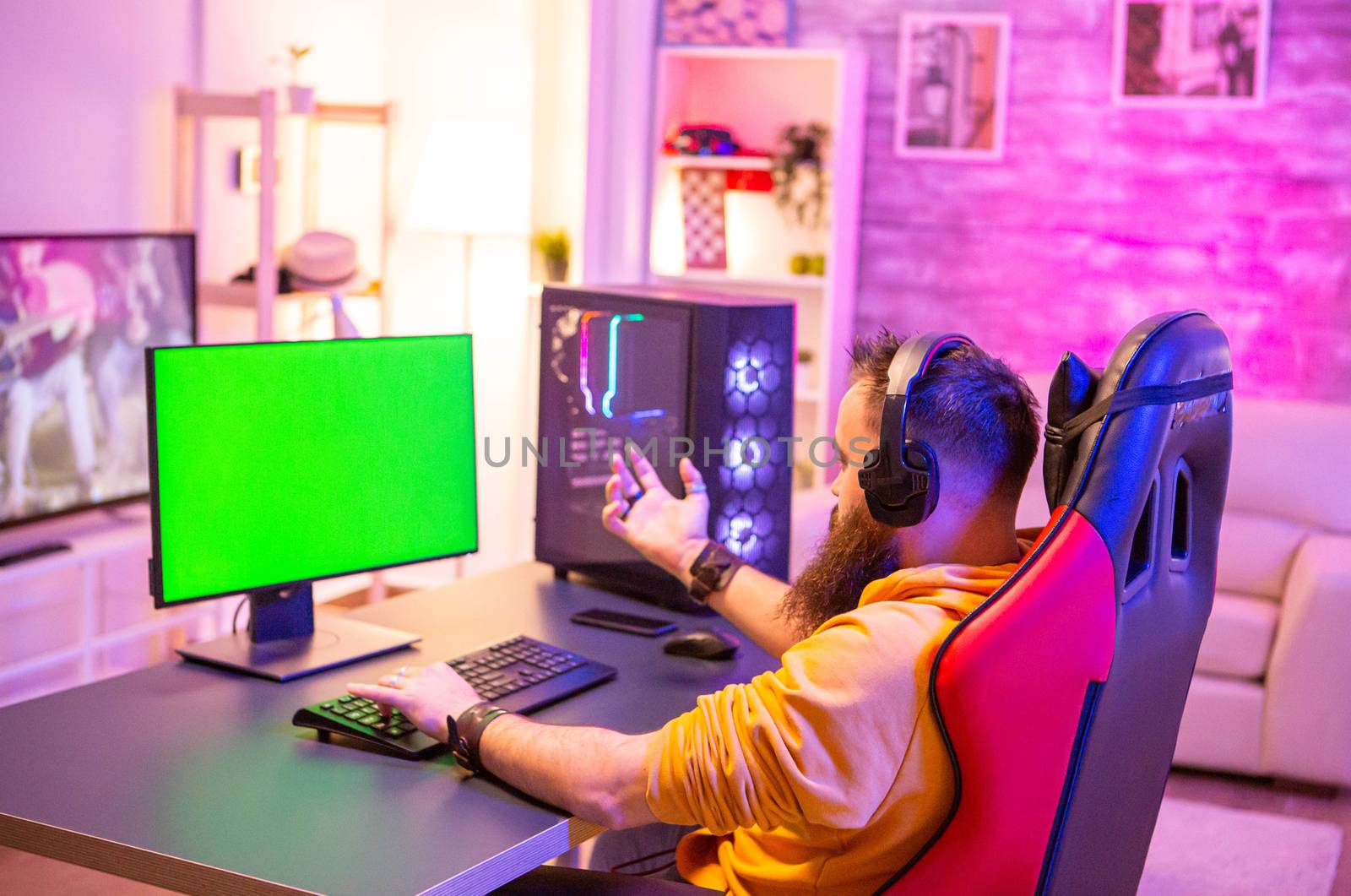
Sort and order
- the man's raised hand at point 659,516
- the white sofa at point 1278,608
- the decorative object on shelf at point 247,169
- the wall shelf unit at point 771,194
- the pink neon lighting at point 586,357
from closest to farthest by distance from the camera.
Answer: the man's raised hand at point 659,516 → the pink neon lighting at point 586,357 → the white sofa at point 1278,608 → the decorative object on shelf at point 247,169 → the wall shelf unit at point 771,194

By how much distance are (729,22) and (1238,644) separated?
2549mm

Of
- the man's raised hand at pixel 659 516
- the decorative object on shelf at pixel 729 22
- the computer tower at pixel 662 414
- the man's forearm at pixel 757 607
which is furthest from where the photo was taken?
the decorative object on shelf at pixel 729 22

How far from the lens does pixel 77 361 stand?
3391mm

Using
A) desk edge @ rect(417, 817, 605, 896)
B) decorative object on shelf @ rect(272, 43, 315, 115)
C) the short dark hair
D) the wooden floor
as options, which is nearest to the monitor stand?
desk edge @ rect(417, 817, 605, 896)

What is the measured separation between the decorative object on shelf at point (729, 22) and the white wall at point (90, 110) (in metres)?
1.56

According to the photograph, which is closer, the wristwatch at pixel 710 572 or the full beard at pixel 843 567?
the full beard at pixel 843 567

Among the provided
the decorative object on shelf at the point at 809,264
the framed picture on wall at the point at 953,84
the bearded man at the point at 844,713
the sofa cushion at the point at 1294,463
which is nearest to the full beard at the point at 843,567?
the bearded man at the point at 844,713

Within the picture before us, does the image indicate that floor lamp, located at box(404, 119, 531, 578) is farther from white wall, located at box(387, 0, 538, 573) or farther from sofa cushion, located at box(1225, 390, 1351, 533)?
sofa cushion, located at box(1225, 390, 1351, 533)

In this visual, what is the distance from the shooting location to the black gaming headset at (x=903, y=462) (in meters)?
1.34

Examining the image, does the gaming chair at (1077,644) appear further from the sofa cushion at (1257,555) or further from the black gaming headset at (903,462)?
the sofa cushion at (1257,555)

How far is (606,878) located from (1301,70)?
137 inches

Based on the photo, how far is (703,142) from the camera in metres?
4.33

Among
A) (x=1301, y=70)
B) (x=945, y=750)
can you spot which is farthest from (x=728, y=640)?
(x=1301, y=70)

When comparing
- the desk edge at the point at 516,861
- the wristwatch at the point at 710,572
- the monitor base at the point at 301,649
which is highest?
the wristwatch at the point at 710,572
